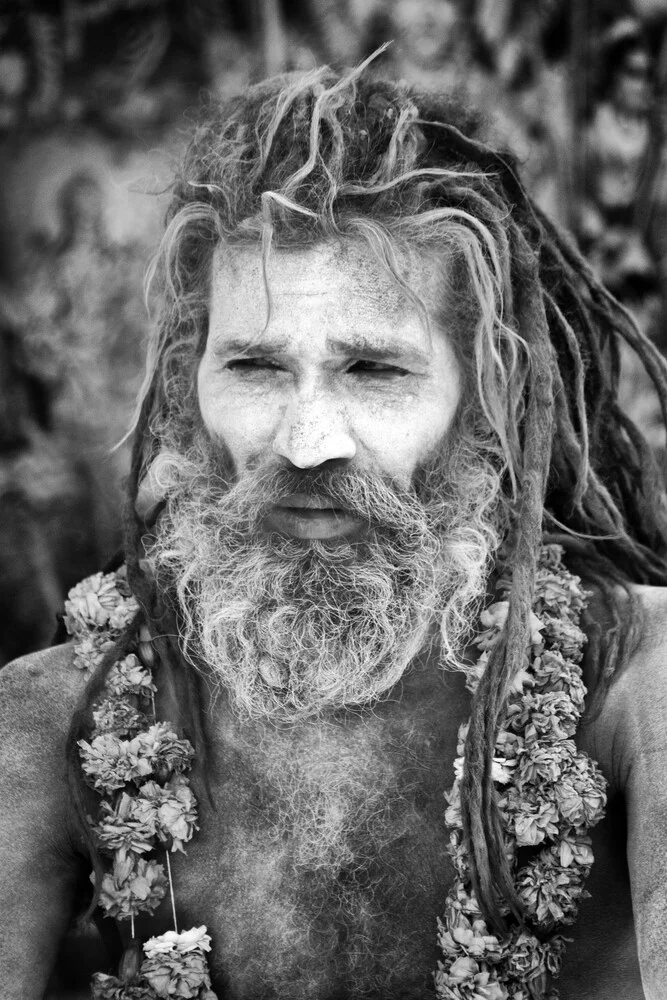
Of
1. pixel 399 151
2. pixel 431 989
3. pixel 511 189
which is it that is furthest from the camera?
pixel 511 189

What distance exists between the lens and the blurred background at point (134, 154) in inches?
144

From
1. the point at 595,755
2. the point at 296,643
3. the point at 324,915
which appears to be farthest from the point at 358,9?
the point at 324,915

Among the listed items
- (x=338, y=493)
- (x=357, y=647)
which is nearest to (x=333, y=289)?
(x=338, y=493)

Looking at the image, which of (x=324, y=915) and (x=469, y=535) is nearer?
(x=324, y=915)

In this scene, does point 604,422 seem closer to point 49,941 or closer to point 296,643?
point 296,643

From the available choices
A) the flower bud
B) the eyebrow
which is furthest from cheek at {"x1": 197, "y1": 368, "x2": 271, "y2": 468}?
the flower bud

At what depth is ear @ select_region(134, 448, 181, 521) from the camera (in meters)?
2.64

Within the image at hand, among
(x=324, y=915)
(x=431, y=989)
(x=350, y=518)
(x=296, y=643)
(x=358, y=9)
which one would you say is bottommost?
(x=431, y=989)

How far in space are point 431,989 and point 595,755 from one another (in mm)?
571

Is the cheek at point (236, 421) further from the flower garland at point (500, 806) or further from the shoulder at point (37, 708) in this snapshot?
the shoulder at point (37, 708)

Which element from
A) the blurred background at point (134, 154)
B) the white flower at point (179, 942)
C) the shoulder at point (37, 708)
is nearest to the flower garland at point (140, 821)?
the white flower at point (179, 942)

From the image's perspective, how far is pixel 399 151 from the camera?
2361 mm

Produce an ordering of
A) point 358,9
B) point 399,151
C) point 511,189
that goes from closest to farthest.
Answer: point 399,151 < point 511,189 < point 358,9

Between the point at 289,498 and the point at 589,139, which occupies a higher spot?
the point at 589,139
